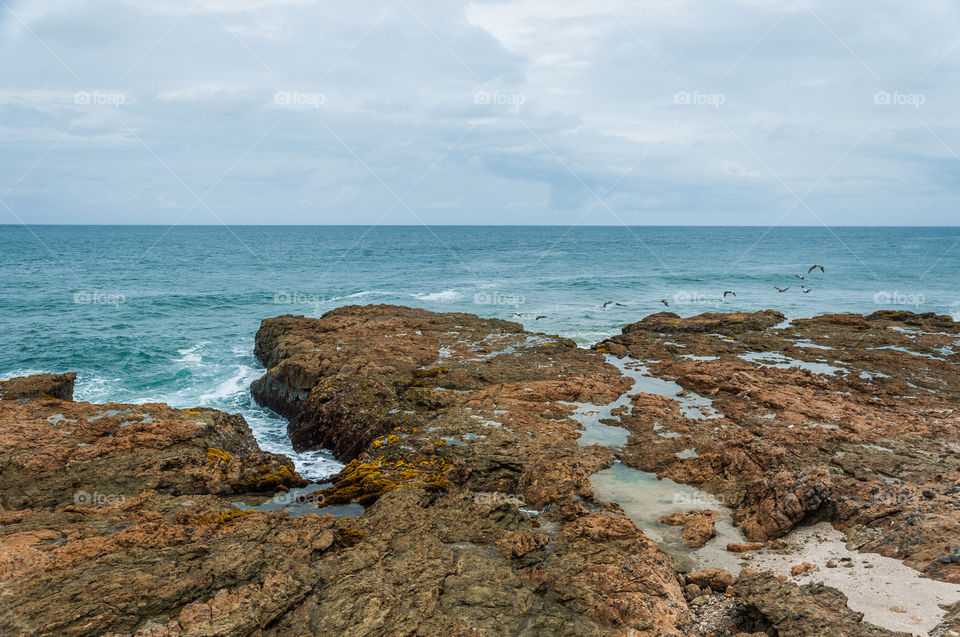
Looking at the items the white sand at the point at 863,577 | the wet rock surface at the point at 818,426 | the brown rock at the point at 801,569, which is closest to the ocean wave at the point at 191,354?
the wet rock surface at the point at 818,426

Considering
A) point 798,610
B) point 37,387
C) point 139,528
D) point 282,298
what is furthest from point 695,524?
point 282,298

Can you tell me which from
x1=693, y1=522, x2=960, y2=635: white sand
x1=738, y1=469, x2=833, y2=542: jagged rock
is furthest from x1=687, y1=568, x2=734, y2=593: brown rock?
x1=738, y1=469, x2=833, y2=542: jagged rock

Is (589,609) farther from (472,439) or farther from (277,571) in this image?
(472,439)

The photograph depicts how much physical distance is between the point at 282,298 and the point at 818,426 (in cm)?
3939

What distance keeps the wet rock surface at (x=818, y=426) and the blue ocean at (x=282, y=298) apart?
8.42 m

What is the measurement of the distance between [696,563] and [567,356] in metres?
11.8

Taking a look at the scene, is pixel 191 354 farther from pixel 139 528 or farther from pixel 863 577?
pixel 863 577

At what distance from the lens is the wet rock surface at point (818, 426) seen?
8703mm

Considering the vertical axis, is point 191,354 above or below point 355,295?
below

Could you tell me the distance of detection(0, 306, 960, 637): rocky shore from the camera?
6637mm

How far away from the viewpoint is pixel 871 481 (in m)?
10.0

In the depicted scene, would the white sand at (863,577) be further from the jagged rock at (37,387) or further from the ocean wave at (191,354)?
the ocean wave at (191,354)

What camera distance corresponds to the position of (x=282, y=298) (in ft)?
142

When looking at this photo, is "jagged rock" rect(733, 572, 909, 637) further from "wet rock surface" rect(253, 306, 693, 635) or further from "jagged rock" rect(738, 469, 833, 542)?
"jagged rock" rect(738, 469, 833, 542)
